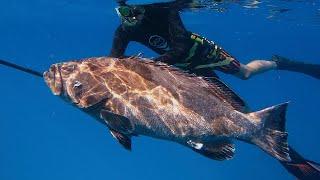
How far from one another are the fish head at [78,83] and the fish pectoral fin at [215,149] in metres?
1.26

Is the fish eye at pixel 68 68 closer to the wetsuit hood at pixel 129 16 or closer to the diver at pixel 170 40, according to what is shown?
the diver at pixel 170 40

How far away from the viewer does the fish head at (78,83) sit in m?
5.23

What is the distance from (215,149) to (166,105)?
81 centimetres

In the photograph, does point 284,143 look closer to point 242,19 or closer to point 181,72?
point 181,72

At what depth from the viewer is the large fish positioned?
205 inches

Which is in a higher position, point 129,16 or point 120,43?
point 129,16

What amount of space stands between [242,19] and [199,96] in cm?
2202

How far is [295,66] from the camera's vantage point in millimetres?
13000

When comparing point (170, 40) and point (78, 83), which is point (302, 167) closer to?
point (170, 40)

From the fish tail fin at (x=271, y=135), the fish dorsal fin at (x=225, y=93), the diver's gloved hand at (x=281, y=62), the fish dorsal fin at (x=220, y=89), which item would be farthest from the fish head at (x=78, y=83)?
the diver's gloved hand at (x=281, y=62)

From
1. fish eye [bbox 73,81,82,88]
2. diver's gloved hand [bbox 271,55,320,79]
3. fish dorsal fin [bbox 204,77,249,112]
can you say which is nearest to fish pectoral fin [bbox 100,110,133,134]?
fish eye [bbox 73,81,82,88]

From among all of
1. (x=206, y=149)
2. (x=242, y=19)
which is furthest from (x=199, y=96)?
(x=242, y=19)

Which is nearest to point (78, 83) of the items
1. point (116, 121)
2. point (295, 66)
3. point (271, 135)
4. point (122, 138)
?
point (116, 121)

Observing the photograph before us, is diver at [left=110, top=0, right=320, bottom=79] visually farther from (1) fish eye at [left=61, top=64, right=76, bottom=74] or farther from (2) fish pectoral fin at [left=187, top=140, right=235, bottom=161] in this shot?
(2) fish pectoral fin at [left=187, top=140, right=235, bottom=161]
